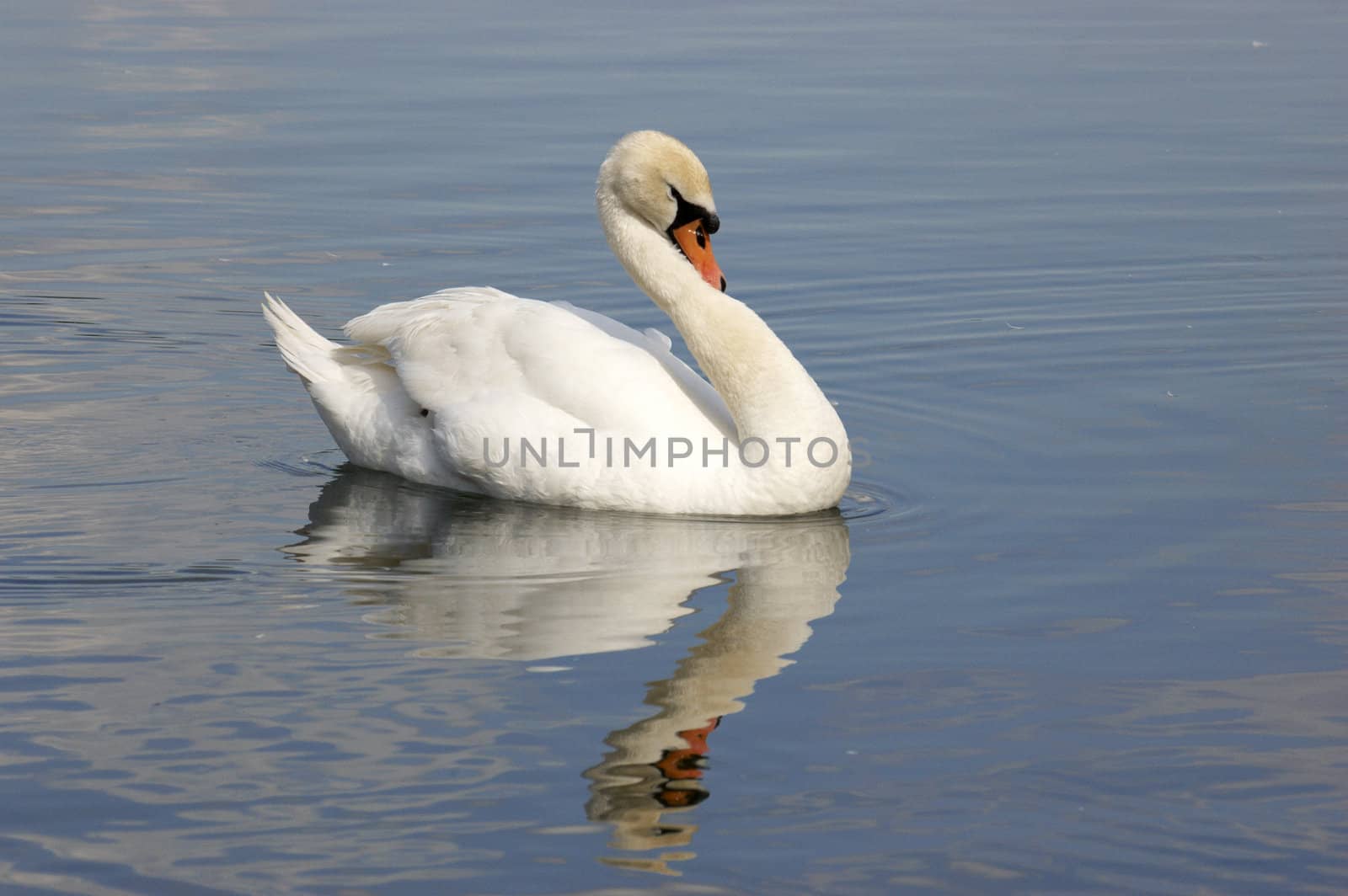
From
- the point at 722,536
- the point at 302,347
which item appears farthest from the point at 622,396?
the point at 302,347

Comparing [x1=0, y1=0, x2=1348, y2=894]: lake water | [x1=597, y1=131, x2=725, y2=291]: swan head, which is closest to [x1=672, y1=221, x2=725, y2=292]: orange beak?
[x1=597, y1=131, x2=725, y2=291]: swan head

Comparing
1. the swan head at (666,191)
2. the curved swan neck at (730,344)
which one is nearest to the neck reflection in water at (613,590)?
the curved swan neck at (730,344)

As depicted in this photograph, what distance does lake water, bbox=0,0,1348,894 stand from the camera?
16.8ft

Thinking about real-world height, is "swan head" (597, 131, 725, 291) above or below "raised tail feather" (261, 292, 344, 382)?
above

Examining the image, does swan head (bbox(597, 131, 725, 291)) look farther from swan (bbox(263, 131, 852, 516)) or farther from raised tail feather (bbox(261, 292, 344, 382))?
raised tail feather (bbox(261, 292, 344, 382))

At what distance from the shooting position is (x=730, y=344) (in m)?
8.15

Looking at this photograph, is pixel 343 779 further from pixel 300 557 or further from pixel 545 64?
pixel 545 64

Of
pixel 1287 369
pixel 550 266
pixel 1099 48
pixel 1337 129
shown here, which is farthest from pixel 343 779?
pixel 1099 48

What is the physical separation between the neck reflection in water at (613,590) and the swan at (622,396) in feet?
0.40

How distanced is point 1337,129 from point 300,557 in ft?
32.7

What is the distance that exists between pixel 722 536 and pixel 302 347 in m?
2.37

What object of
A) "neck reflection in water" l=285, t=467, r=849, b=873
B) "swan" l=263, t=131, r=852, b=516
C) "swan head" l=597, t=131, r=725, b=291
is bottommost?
"neck reflection in water" l=285, t=467, r=849, b=873

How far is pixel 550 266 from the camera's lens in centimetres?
1164

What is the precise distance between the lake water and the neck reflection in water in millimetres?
25
